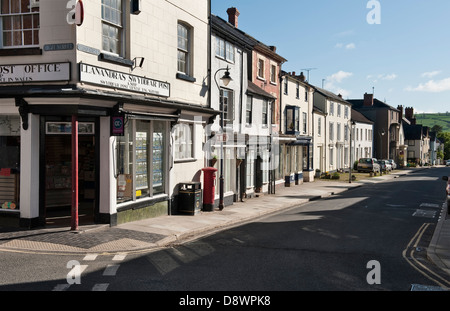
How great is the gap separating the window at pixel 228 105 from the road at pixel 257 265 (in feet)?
26.5

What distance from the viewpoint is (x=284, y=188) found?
96.8 ft

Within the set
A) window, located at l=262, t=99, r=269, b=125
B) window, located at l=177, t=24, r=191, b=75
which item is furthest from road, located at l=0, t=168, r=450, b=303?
window, located at l=262, t=99, r=269, b=125

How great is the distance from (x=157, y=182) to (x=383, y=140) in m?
66.6

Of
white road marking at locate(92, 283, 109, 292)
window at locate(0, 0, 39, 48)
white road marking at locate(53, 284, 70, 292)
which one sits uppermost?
window at locate(0, 0, 39, 48)

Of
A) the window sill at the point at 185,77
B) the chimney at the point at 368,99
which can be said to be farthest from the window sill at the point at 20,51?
the chimney at the point at 368,99

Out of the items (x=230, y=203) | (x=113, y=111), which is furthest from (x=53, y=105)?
(x=230, y=203)

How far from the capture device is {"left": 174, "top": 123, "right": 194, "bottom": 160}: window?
15914 mm

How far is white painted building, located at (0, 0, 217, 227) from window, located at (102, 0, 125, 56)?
0.03 m

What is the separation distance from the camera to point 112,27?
1233 cm

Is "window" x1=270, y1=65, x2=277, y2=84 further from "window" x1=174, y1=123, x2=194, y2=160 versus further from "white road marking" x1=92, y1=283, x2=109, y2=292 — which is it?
"white road marking" x1=92, y1=283, x2=109, y2=292

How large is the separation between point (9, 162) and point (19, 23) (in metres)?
3.94

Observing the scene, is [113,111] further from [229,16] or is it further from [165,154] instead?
[229,16]

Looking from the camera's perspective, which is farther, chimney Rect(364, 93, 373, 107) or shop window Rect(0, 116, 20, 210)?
chimney Rect(364, 93, 373, 107)

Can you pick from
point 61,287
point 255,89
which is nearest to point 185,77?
point 255,89
